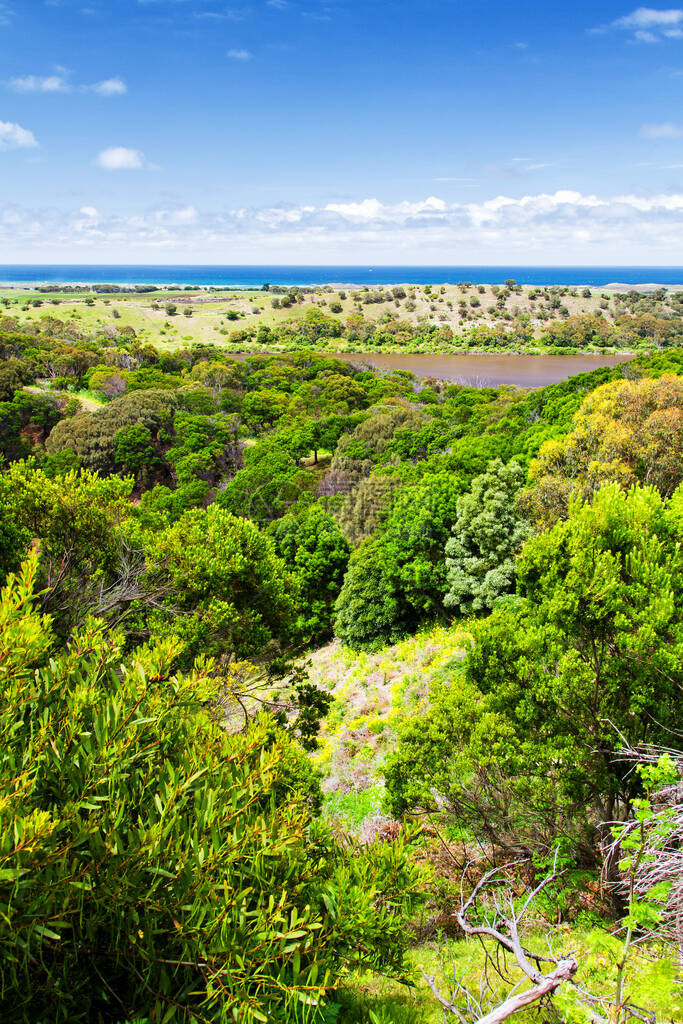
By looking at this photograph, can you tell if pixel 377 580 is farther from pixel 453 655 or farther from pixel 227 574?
pixel 227 574

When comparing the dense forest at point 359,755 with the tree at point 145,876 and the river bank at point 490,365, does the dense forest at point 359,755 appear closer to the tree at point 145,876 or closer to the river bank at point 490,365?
the tree at point 145,876

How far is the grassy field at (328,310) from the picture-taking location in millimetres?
106688

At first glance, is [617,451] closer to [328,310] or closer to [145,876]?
[145,876]

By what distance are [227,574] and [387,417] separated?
3288 centimetres

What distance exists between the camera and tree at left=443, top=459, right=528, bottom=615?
1984cm

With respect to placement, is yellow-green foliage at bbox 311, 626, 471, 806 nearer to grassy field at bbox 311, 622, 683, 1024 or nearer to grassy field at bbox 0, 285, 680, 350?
grassy field at bbox 311, 622, 683, 1024

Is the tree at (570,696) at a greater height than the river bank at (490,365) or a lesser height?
lesser

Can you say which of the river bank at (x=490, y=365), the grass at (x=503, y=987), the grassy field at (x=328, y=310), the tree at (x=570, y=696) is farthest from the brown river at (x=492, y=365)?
the grass at (x=503, y=987)

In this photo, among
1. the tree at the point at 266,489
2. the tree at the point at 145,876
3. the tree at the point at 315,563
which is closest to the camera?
the tree at the point at 145,876

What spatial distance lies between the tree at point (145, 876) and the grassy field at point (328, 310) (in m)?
99.9

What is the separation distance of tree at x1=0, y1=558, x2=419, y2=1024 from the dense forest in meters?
0.03

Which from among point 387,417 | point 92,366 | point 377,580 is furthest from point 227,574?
point 92,366

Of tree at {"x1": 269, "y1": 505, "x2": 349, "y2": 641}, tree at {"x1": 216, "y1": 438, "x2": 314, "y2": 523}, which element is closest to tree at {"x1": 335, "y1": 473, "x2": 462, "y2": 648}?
tree at {"x1": 269, "y1": 505, "x2": 349, "y2": 641}

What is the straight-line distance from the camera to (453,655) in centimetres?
1816
